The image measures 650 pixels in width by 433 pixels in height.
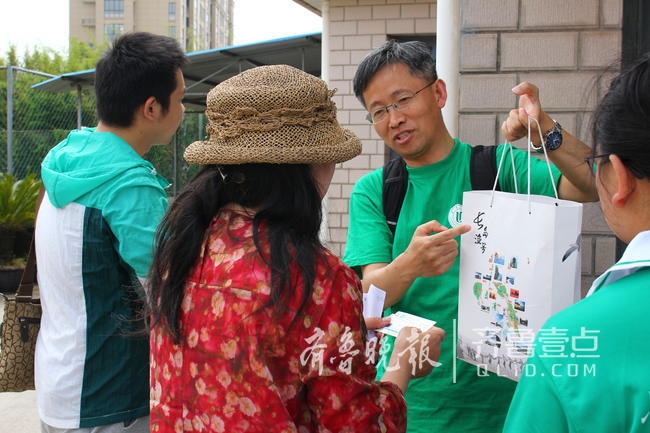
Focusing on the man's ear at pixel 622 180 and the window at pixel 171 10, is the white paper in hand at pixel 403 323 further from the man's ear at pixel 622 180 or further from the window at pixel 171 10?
the window at pixel 171 10

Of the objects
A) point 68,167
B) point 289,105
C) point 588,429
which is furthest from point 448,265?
point 68,167

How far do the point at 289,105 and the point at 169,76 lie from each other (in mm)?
1020

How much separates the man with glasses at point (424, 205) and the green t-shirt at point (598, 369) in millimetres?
831

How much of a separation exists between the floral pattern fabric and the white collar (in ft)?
1.59

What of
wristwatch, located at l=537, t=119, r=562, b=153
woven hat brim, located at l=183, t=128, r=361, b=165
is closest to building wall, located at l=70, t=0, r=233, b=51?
wristwatch, located at l=537, t=119, r=562, b=153

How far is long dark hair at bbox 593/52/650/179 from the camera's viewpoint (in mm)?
931

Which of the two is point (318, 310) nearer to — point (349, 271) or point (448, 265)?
point (349, 271)

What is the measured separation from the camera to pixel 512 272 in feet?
5.10

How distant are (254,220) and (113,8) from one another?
233ft

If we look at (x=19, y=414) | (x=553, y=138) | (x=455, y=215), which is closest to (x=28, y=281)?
(x=455, y=215)

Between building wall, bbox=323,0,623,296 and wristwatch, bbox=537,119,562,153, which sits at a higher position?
building wall, bbox=323,0,623,296

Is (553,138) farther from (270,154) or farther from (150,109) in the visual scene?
(150,109)

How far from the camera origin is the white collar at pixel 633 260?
36.1 inches

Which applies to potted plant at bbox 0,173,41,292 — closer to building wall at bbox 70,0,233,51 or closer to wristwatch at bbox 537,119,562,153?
wristwatch at bbox 537,119,562,153
